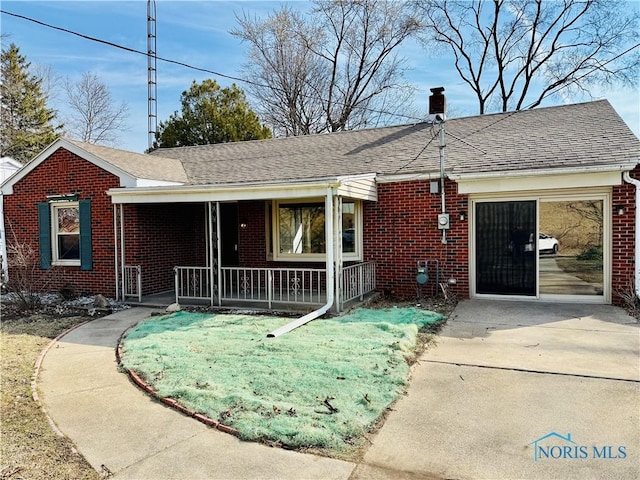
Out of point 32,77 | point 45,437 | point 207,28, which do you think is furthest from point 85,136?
point 45,437

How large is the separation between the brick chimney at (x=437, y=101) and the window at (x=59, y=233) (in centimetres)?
905

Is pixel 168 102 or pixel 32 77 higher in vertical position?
pixel 32 77

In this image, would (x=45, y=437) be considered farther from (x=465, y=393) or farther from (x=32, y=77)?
(x=32, y=77)

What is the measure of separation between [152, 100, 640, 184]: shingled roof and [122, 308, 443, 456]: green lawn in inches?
143

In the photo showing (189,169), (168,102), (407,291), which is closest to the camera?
(407,291)

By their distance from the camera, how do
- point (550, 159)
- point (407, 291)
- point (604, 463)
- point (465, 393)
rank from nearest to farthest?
point (604, 463) → point (465, 393) → point (550, 159) → point (407, 291)

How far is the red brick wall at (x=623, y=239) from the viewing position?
824 cm

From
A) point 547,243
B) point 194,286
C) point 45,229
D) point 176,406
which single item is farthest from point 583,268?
point 45,229

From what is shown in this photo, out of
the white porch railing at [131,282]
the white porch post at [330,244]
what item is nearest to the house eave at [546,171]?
the white porch post at [330,244]

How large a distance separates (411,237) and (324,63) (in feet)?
67.3

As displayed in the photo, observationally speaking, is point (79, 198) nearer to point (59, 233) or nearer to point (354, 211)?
point (59, 233)

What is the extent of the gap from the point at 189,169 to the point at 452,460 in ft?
38.8

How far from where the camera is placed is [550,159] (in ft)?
28.7

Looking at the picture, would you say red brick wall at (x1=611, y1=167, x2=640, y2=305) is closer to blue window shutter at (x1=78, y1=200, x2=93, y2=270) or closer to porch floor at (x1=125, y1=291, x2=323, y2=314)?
porch floor at (x1=125, y1=291, x2=323, y2=314)
